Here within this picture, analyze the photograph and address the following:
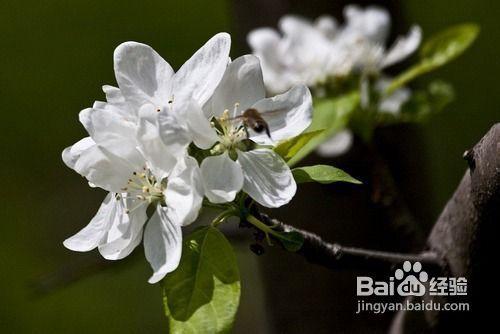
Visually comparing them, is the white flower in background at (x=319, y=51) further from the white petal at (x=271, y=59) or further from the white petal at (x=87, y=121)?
the white petal at (x=87, y=121)

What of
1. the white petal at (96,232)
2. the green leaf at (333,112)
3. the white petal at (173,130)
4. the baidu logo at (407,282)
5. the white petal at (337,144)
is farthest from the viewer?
the white petal at (337,144)

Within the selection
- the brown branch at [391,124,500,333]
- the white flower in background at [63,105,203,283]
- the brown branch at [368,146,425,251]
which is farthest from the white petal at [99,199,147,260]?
the brown branch at [368,146,425,251]

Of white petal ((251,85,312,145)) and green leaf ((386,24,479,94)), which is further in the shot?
green leaf ((386,24,479,94))

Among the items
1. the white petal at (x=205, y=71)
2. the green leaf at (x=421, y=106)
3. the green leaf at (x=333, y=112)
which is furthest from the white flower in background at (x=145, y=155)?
the green leaf at (x=421, y=106)

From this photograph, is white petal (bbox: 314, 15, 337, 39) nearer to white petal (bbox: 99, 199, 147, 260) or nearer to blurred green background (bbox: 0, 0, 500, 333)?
white petal (bbox: 99, 199, 147, 260)

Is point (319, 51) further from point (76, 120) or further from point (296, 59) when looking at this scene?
point (76, 120)
